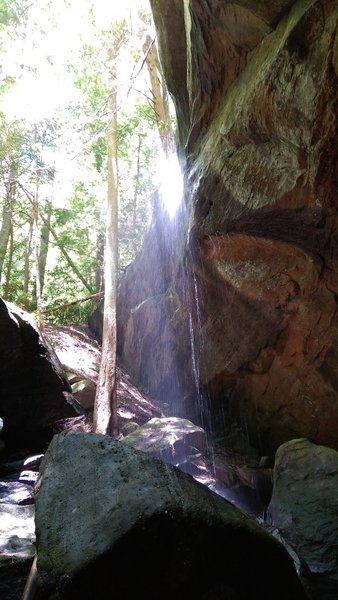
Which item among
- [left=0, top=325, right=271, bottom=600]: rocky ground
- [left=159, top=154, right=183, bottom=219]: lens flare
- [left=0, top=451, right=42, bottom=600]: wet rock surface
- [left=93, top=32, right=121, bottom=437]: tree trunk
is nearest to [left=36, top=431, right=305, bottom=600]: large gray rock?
[left=0, top=451, right=42, bottom=600]: wet rock surface

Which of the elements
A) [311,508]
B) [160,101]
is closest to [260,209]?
[311,508]

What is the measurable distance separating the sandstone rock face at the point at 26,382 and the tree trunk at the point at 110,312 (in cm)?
81

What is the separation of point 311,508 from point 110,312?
284 inches

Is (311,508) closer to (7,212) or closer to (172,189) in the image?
(172,189)

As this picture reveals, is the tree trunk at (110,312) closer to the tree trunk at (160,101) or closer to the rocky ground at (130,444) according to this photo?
the rocky ground at (130,444)

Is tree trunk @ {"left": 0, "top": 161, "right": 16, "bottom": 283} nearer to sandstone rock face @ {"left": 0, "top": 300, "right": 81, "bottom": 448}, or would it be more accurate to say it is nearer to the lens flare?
the lens flare

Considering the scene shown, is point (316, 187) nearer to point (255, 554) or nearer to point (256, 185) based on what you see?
point (256, 185)

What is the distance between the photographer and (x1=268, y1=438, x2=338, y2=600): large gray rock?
3.99 meters

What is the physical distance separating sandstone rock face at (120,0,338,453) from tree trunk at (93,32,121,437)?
1892mm

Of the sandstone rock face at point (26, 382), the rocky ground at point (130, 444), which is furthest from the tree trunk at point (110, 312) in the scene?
the sandstone rock face at point (26, 382)

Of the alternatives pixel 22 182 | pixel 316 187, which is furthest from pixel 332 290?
pixel 22 182

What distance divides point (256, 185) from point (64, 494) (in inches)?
201

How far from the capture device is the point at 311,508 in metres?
4.59

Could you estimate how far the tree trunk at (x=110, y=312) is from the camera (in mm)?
8730
